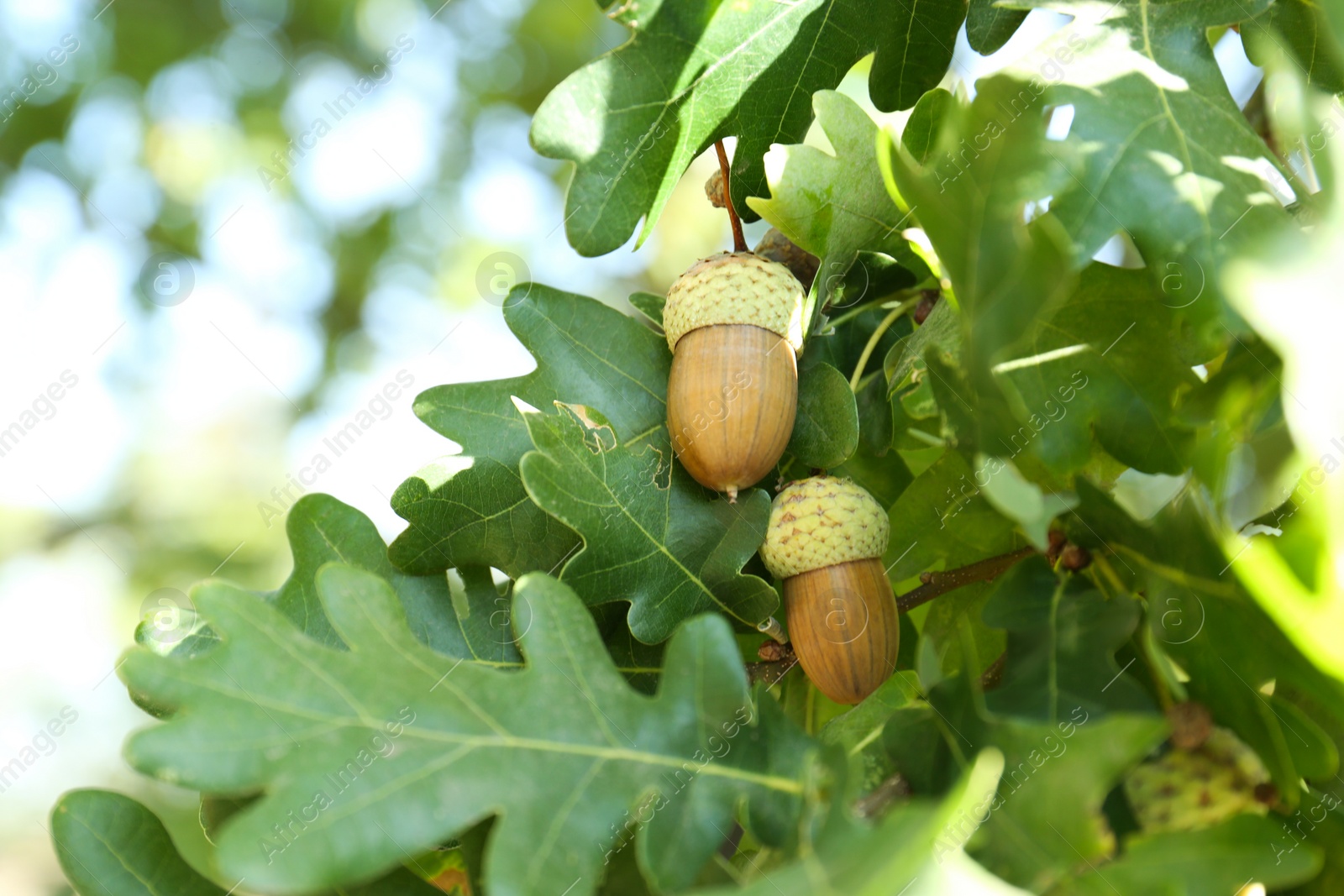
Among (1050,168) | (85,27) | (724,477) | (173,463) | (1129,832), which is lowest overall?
(173,463)

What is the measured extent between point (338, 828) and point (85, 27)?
145 inches

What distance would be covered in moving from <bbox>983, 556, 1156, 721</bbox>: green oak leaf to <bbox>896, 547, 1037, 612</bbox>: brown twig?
0.31 feet

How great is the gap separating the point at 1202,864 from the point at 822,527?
30cm

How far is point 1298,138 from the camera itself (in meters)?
0.62

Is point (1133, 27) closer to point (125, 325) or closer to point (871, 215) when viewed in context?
point (871, 215)

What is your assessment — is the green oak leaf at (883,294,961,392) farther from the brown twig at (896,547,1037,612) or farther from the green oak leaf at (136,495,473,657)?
the green oak leaf at (136,495,473,657)

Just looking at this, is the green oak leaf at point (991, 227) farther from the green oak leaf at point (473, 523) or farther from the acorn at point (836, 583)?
the green oak leaf at point (473, 523)

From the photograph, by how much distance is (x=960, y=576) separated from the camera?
641 mm

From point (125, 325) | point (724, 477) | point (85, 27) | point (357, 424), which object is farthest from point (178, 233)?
point (724, 477)

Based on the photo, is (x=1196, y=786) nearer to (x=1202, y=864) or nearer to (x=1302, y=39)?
(x=1202, y=864)

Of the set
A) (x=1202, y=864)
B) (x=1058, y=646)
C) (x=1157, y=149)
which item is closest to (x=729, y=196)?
(x=1157, y=149)

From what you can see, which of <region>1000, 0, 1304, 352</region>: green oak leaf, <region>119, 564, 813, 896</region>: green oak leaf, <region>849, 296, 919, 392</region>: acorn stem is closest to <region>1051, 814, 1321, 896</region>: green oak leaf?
<region>119, 564, 813, 896</region>: green oak leaf

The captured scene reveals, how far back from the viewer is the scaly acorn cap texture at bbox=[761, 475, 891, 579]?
641mm

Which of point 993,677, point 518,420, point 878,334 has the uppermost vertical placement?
point 518,420
